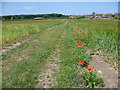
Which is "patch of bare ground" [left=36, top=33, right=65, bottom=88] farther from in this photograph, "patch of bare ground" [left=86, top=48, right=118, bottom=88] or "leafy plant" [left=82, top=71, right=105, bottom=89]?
"patch of bare ground" [left=86, top=48, right=118, bottom=88]

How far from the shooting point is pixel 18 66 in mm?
4270

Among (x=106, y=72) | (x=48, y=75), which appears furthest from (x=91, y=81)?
(x=48, y=75)

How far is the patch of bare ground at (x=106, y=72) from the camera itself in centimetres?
319

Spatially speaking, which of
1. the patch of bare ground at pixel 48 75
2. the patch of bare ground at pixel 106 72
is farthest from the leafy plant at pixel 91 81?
the patch of bare ground at pixel 48 75

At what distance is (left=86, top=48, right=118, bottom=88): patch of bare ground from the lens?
10.5 feet

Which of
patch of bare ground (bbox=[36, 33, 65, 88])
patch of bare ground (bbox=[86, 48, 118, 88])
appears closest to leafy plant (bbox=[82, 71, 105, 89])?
patch of bare ground (bbox=[86, 48, 118, 88])

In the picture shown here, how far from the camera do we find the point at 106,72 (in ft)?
12.5

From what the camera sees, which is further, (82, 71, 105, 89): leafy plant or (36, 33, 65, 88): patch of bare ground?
(36, 33, 65, 88): patch of bare ground

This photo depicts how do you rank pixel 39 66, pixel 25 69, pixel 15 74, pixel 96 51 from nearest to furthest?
1. pixel 15 74
2. pixel 25 69
3. pixel 39 66
4. pixel 96 51

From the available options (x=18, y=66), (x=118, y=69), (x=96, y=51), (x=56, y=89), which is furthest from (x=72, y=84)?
(x=96, y=51)

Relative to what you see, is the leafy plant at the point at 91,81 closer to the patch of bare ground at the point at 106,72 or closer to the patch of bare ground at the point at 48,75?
the patch of bare ground at the point at 106,72

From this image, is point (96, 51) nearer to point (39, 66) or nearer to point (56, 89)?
point (39, 66)

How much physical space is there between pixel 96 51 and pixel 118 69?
2.06m

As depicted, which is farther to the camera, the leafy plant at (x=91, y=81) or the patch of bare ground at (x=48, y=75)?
the patch of bare ground at (x=48, y=75)
